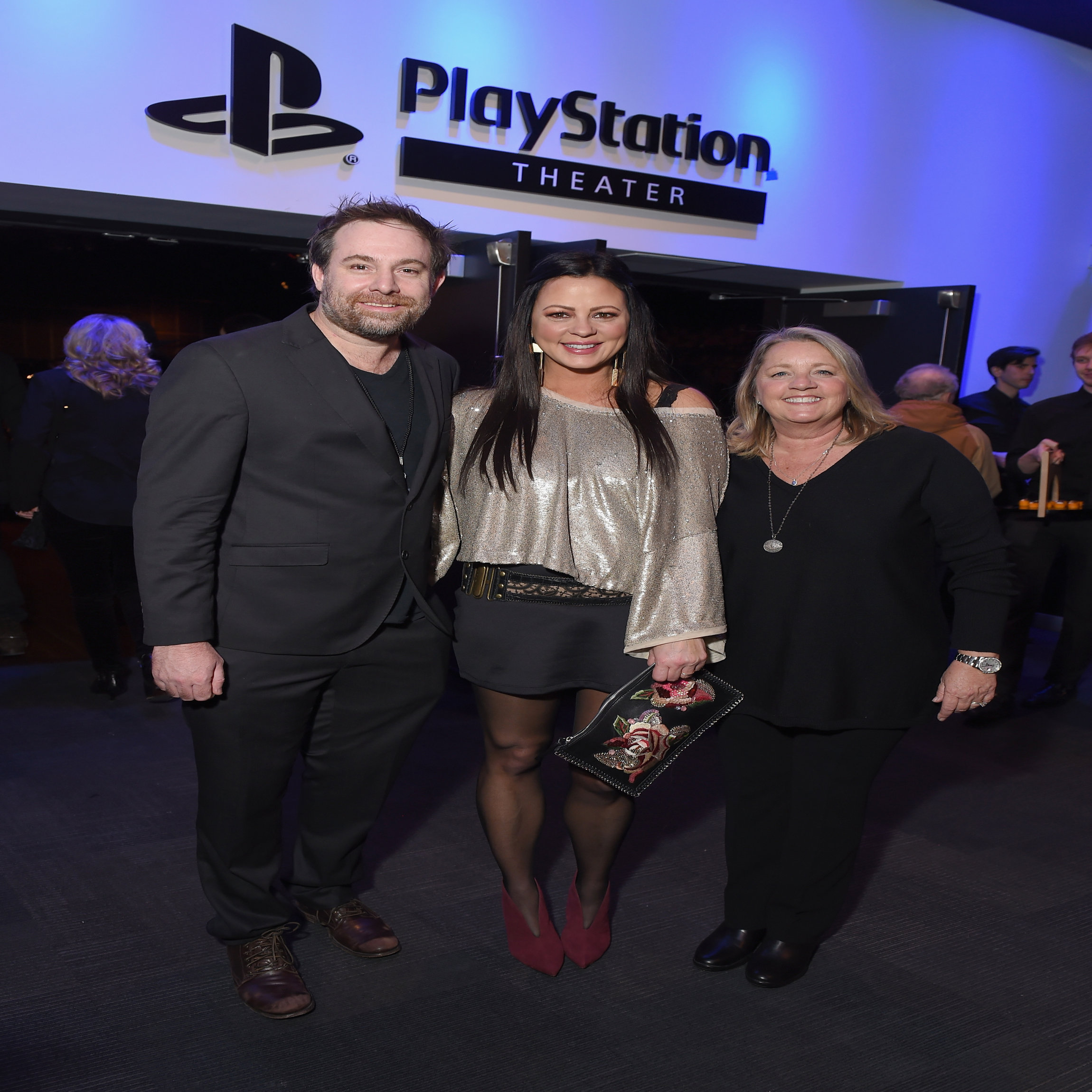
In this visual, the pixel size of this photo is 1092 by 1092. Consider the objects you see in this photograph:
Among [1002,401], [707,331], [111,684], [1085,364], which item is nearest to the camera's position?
[111,684]

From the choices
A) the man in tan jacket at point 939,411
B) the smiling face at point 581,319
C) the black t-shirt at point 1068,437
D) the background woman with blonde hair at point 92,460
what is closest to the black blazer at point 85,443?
the background woman with blonde hair at point 92,460

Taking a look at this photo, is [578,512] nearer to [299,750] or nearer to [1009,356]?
[299,750]

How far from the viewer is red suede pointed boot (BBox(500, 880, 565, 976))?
8.07 ft

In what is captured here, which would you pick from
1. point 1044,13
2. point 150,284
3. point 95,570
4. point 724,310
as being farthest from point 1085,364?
point 150,284

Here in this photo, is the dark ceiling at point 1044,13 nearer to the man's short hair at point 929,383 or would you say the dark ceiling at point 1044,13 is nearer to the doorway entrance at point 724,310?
the doorway entrance at point 724,310

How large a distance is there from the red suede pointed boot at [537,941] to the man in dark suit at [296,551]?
48 cm

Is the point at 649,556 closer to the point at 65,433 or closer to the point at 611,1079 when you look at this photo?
the point at 611,1079

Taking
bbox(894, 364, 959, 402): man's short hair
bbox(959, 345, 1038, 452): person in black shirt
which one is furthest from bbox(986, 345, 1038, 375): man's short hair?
bbox(894, 364, 959, 402): man's short hair

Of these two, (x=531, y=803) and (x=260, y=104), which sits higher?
(x=260, y=104)

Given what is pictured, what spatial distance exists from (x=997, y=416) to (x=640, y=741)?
430cm

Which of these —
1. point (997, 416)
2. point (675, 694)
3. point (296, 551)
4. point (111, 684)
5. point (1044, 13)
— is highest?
point (1044, 13)

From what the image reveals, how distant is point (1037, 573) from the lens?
4.78 meters

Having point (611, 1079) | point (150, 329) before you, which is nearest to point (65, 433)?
point (150, 329)

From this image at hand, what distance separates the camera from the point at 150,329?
16.3 feet
